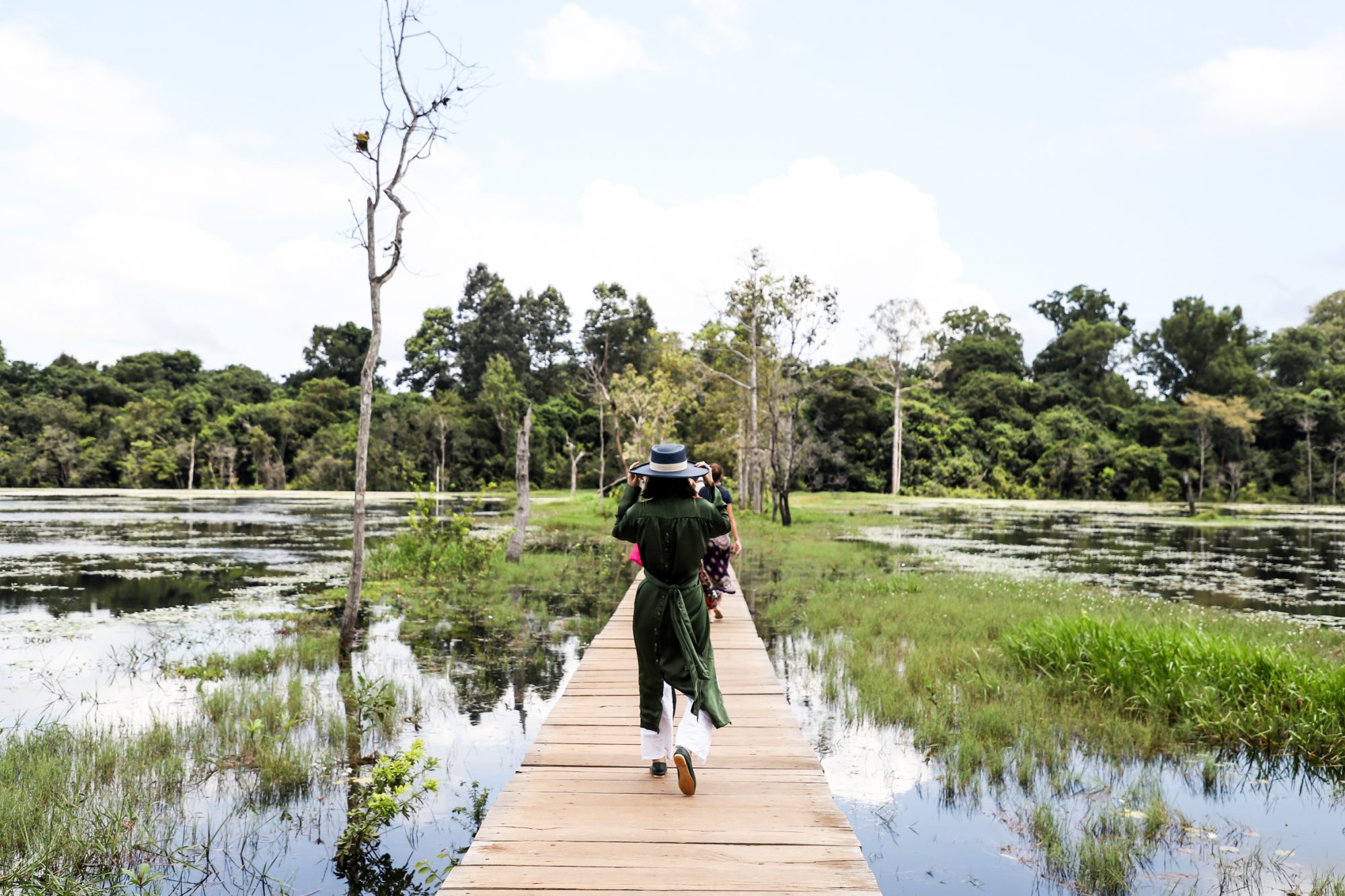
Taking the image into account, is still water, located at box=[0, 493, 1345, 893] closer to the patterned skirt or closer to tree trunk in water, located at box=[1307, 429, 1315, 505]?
the patterned skirt

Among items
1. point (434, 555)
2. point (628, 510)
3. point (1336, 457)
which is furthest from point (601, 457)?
point (1336, 457)

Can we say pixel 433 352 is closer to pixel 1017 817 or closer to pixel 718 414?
pixel 718 414

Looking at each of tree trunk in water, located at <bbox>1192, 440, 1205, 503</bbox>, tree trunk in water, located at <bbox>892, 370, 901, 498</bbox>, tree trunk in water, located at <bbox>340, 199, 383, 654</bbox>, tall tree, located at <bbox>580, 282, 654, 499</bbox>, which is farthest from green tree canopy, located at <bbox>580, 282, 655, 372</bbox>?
tree trunk in water, located at <bbox>340, 199, 383, 654</bbox>

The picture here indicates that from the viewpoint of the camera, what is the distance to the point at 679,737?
390 cm

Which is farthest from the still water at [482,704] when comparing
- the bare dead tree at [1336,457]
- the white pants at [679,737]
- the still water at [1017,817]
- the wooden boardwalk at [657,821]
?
the bare dead tree at [1336,457]

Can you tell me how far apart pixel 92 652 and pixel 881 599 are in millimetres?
8972

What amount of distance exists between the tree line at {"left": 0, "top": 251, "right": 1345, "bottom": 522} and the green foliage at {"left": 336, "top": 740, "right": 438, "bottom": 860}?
30.9 m

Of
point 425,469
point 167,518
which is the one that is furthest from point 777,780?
point 425,469

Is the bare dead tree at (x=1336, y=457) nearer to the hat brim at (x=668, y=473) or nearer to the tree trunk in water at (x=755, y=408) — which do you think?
the tree trunk in water at (x=755, y=408)

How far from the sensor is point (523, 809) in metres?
3.71

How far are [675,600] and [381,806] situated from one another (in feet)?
6.34

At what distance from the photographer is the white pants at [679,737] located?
3.90m

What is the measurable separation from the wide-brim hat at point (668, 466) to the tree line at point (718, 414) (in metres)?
31.4

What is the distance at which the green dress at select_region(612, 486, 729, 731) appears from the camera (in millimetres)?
3838
